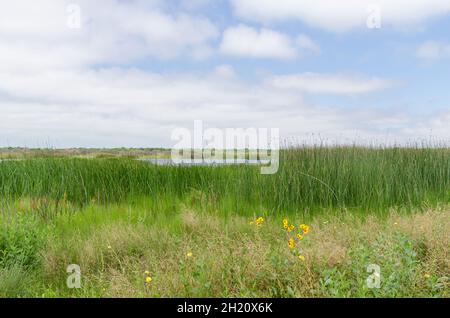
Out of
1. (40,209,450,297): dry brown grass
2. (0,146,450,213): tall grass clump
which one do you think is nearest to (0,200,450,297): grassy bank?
(40,209,450,297): dry brown grass

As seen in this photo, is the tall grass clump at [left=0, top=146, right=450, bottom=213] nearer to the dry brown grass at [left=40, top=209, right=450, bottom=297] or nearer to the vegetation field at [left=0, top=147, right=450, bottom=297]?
the vegetation field at [left=0, top=147, right=450, bottom=297]

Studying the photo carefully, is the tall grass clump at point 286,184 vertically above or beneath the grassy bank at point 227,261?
above

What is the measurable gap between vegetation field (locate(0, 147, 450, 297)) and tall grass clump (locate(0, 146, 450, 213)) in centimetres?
4

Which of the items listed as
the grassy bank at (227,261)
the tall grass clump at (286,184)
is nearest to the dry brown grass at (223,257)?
the grassy bank at (227,261)

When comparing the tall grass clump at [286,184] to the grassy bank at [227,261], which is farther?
the tall grass clump at [286,184]

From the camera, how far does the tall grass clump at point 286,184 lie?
7.27 meters

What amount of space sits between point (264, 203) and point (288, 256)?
3947 millimetres

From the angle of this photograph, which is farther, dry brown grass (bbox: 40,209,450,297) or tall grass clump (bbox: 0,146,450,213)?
tall grass clump (bbox: 0,146,450,213)

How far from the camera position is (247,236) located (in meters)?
4.88

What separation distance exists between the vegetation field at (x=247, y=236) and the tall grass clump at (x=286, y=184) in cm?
A: 4

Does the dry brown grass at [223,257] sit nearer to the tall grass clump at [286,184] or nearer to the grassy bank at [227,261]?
the grassy bank at [227,261]

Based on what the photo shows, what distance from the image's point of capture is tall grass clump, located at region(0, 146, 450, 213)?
23.9ft

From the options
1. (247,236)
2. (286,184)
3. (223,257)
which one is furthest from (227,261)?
(286,184)
